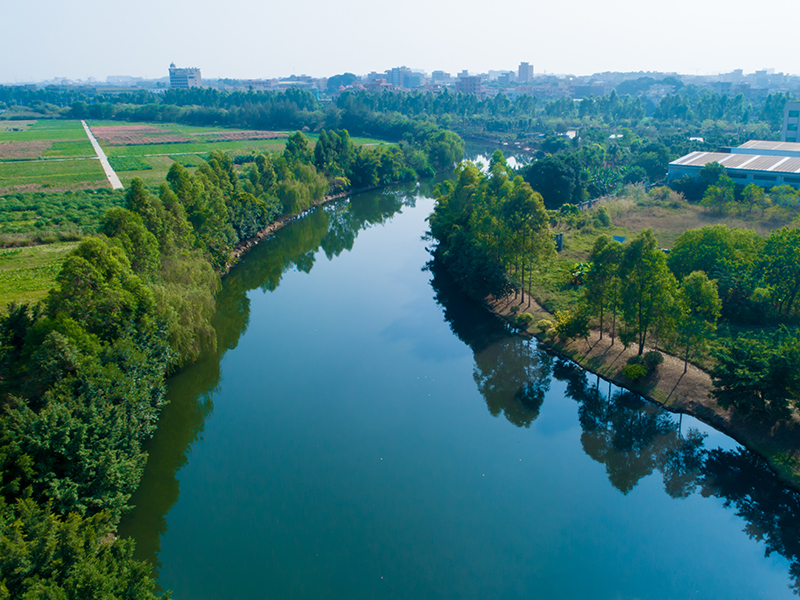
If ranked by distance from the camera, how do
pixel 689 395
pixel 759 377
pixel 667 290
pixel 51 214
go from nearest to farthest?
pixel 759 377 → pixel 689 395 → pixel 667 290 → pixel 51 214

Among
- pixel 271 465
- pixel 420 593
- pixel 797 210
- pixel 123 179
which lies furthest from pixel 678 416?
pixel 123 179

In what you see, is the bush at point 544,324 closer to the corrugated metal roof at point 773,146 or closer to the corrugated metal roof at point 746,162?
the corrugated metal roof at point 746,162

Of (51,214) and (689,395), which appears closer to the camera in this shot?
(689,395)

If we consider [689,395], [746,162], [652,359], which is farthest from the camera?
[746,162]

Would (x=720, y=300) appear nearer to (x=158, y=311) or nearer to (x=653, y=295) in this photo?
(x=653, y=295)

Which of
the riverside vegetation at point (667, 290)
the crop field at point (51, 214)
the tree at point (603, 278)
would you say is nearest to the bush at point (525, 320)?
the riverside vegetation at point (667, 290)

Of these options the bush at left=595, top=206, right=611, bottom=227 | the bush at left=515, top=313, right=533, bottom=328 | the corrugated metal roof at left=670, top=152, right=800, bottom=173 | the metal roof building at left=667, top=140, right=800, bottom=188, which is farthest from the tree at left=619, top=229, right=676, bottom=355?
the corrugated metal roof at left=670, top=152, right=800, bottom=173

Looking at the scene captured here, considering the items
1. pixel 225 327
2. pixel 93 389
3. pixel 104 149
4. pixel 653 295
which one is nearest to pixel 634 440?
pixel 653 295
